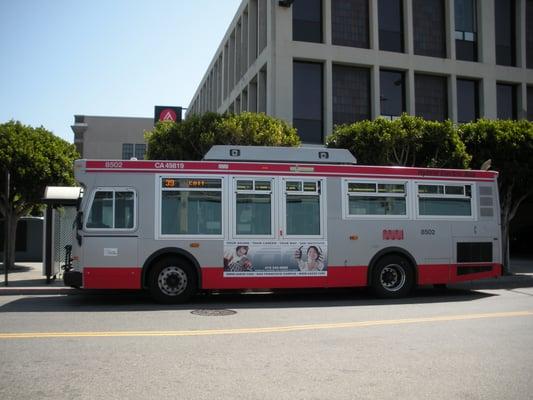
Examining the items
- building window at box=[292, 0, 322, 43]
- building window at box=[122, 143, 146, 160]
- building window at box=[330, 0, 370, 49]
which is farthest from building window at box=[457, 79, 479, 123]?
building window at box=[122, 143, 146, 160]

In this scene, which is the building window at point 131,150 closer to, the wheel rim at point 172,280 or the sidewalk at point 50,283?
the sidewalk at point 50,283

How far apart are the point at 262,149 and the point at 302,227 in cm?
197

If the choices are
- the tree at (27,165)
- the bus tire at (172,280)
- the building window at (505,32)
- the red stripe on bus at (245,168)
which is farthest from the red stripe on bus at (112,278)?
the building window at (505,32)

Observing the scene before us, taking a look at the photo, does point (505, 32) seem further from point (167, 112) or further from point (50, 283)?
point (50, 283)

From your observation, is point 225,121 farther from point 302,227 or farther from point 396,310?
point 396,310

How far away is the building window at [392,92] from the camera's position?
1079 inches

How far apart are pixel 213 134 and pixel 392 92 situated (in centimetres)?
1269

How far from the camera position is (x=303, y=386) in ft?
17.0

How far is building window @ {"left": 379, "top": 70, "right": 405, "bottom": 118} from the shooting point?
2741 centimetres

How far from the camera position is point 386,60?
26.9 metres

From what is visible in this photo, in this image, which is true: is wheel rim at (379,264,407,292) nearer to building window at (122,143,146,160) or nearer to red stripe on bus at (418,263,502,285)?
red stripe on bus at (418,263,502,285)

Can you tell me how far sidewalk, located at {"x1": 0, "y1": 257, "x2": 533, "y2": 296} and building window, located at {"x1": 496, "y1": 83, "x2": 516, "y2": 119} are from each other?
513 inches

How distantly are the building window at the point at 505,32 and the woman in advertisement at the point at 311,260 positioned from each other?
76.8 ft

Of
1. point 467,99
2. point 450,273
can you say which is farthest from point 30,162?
point 467,99
